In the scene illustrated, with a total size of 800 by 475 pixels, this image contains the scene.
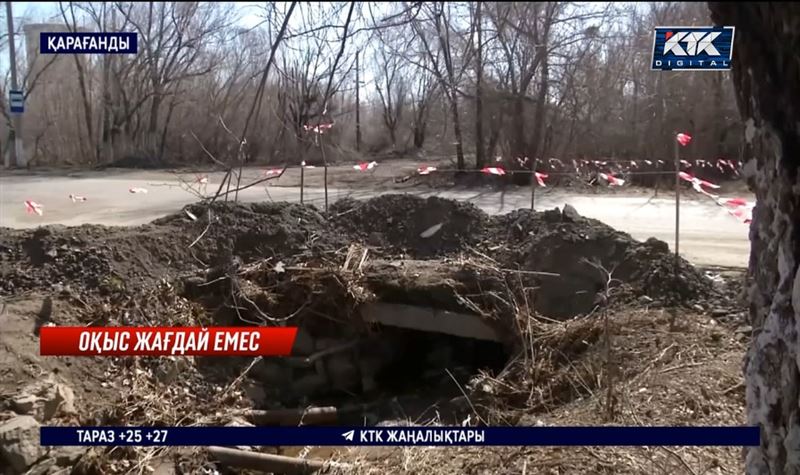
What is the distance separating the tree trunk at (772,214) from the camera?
1.94 m

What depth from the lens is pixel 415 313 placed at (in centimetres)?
712

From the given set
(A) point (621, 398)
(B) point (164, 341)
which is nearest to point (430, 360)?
(A) point (621, 398)

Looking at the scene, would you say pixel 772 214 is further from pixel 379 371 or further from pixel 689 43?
pixel 379 371

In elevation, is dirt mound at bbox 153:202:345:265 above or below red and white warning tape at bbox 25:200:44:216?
below

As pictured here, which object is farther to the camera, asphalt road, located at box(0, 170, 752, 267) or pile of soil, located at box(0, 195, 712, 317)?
asphalt road, located at box(0, 170, 752, 267)

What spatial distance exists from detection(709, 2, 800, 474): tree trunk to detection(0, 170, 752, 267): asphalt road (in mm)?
5824

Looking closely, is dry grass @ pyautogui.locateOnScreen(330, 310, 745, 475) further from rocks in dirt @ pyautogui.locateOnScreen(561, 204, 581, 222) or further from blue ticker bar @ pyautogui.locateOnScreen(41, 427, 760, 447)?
rocks in dirt @ pyautogui.locateOnScreen(561, 204, 581, 222)

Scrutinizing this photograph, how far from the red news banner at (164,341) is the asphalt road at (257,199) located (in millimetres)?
3340

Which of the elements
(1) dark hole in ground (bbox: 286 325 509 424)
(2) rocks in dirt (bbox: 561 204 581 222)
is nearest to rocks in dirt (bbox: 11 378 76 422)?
(1) dark hole in ground (bbox: 286 325 509 424)

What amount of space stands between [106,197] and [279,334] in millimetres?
7405

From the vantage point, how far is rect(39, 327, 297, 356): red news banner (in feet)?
13.1

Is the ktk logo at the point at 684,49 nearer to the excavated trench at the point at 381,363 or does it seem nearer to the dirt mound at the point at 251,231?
the excavated trench at the point at 381,363

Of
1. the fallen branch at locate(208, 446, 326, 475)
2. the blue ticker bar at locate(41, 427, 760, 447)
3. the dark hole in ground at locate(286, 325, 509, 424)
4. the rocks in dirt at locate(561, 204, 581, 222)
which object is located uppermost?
the rocks in dirt at locate(561, 204, 581, 222)

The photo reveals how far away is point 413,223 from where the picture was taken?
823cm
